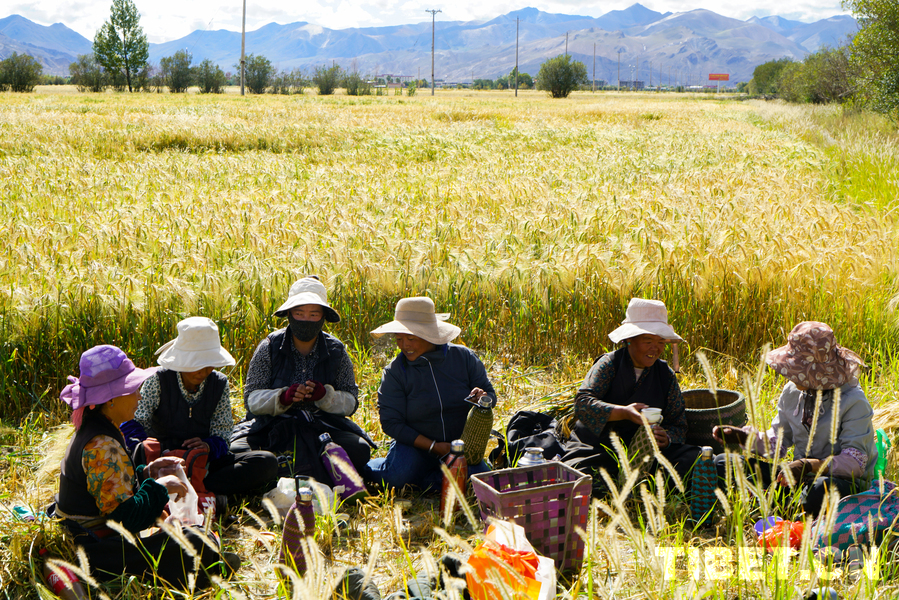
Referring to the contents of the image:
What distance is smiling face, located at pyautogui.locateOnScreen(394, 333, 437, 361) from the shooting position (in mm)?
4051

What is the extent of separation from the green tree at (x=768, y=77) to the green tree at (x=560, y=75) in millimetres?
29137

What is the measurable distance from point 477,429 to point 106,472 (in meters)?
1.76

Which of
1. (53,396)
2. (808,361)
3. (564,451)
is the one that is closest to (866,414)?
(808,361)

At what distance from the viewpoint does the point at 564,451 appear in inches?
161

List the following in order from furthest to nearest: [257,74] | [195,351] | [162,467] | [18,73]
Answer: [257,74] → [18,73] → [195,351] → [162,467]

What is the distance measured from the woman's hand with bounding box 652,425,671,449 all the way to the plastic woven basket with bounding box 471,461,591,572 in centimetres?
56

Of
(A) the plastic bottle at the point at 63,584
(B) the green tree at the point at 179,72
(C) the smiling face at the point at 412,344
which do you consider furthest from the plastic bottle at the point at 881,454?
(B) the green tree at the point at 179,72

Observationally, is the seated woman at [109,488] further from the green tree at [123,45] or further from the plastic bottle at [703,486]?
the green tree at [123,45]

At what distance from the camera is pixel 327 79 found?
87.1 meters

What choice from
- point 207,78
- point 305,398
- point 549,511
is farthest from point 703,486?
point 207,78

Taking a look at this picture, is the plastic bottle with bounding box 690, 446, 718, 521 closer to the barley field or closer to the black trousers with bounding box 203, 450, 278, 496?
the barley field

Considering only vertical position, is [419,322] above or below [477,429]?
above

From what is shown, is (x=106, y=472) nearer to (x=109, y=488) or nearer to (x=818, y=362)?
(x=109, y=488)

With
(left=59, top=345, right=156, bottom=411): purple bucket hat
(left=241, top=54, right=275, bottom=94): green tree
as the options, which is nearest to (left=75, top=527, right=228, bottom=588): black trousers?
(left=59, top=345, right=156, bottom=411): purple bucket hat
